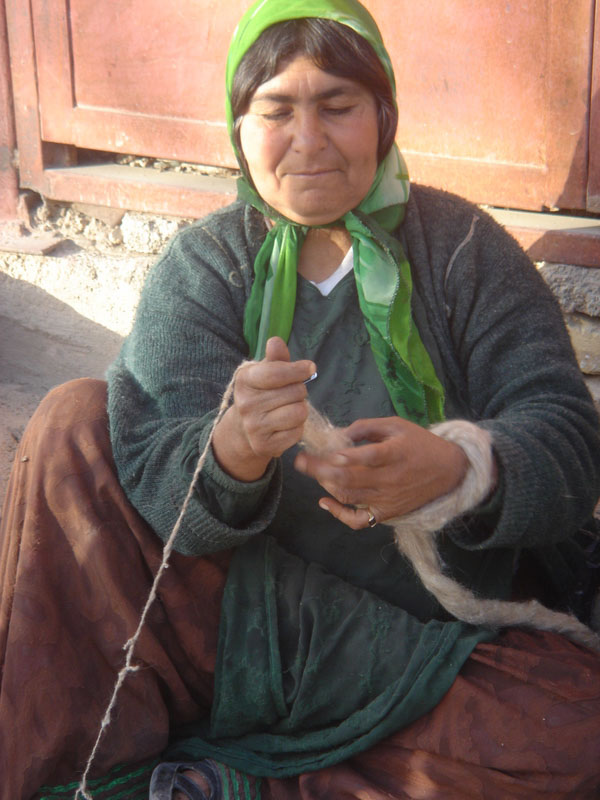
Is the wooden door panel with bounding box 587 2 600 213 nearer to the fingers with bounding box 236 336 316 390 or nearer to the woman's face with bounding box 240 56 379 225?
the woman's face with bounding box 240 56 379 225

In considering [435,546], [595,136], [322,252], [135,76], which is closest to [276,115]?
[322,252]

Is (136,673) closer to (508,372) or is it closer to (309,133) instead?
(508,372)

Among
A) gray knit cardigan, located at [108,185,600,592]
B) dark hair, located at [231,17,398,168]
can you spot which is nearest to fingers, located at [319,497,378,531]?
gray knit cardigan, located at [108,185,600,592]

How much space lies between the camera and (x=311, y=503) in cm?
193

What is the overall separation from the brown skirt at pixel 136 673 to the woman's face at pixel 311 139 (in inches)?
23.9

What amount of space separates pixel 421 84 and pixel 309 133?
1.45 meters

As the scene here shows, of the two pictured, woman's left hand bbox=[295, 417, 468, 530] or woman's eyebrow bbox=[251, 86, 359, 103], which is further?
woman's eyebrow bbox=[251, 86, 359, 103]

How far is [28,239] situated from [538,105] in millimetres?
2038

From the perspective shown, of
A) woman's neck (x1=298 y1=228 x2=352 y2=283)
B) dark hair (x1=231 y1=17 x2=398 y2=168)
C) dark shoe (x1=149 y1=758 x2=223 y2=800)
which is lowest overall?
dark shoe (x1=149 y1=758 x2=223 y2=800)

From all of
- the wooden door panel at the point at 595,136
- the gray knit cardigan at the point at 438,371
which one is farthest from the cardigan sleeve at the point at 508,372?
the wooden door panel at the point at 595,136

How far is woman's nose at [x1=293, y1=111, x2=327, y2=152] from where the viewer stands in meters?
1.80

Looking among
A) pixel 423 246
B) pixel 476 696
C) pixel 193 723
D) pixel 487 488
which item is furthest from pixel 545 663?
pixel 423 246

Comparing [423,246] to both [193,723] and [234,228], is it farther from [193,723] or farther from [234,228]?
[193,723]

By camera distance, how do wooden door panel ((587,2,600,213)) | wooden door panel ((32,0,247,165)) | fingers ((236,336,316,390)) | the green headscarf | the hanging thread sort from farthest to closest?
wooden door panel ((32,0,247,165)), wooden door panel ((587,2,600,213)), the green headscarf, the hanging thread, fingers ((236,336,316,390))
